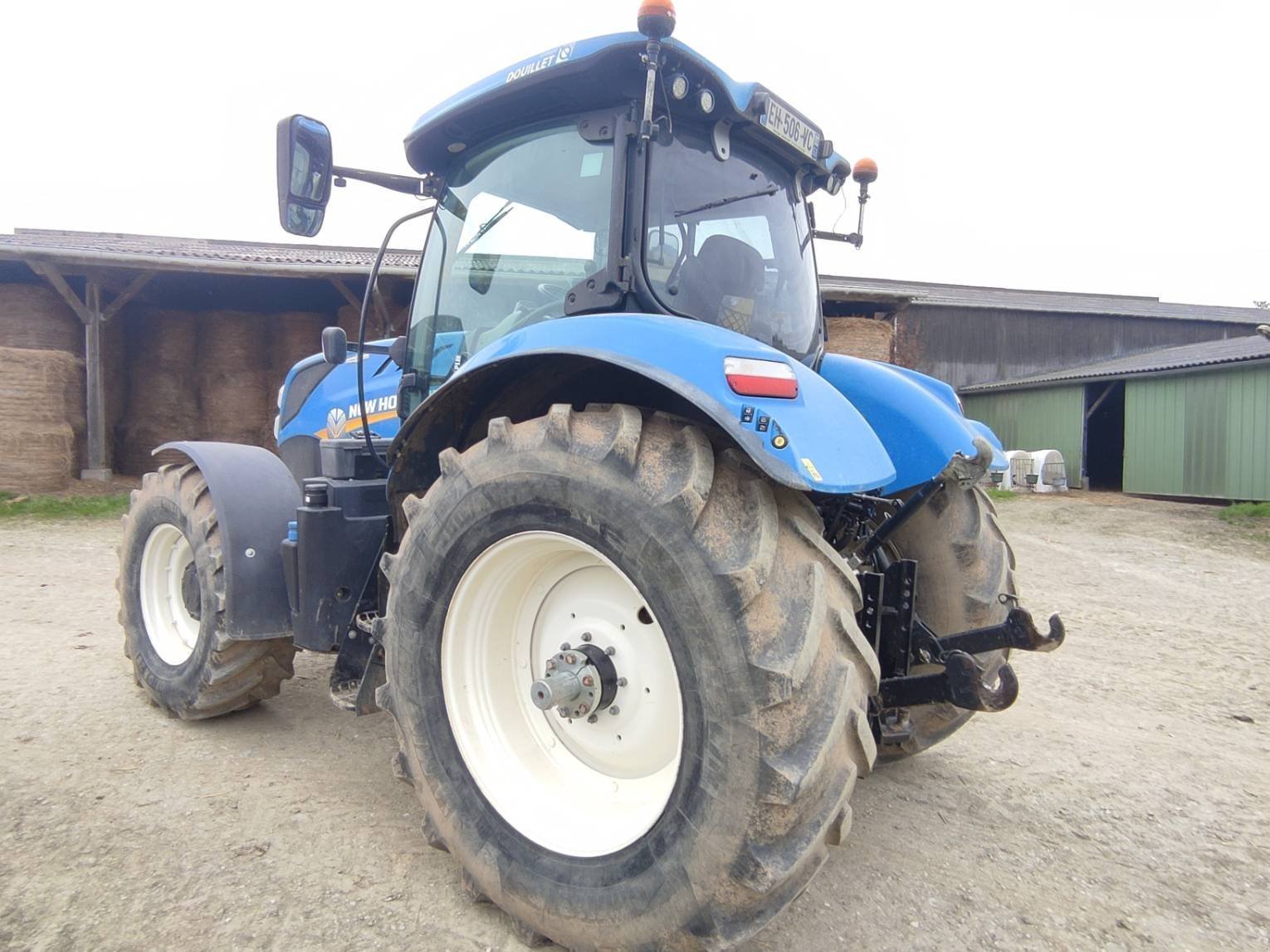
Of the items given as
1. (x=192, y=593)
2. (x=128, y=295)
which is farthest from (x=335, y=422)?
(x=128, y=295)

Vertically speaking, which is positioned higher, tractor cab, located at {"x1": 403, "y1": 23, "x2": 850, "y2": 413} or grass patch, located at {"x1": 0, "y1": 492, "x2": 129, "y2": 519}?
tractor cab, located at {"x1": 403, "y1": 23, "x2": 850, "y2": 413}

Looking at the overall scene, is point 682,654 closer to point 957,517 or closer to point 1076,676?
point 957,517

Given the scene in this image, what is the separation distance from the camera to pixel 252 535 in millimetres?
3055

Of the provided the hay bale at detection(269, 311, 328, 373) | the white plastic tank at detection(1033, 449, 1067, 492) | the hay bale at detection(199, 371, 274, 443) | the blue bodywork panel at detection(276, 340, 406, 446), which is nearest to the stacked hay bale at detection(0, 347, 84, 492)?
the hay bale at detection(199, 371, 274, 443)

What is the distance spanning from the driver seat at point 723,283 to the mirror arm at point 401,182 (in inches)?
43.5

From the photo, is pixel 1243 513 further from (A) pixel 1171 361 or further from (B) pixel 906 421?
(B) pixel 906 421

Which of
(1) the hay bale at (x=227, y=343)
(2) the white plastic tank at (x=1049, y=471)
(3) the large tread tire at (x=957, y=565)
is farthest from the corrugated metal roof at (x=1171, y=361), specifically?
(1) the hay bale at (x=227, y=343)

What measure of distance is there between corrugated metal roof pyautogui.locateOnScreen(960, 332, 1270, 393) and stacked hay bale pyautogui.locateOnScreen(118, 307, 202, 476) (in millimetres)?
16647

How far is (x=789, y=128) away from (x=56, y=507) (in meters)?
10.1

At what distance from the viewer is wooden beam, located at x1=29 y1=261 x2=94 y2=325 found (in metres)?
10.6

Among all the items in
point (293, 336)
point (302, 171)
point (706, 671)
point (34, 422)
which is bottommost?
point (706, 671)

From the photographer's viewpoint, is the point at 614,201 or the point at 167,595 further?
the point at 167,595

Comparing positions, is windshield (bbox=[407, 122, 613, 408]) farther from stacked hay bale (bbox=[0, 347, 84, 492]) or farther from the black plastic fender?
stacked hay bale (bbox=[0, 347, 84, 492])

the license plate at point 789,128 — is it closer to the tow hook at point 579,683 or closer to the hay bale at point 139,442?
the tow hook at point 579,683
